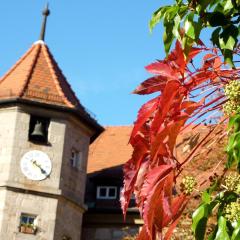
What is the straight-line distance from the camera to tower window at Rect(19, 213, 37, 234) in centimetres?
1800

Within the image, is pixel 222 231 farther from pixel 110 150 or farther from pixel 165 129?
pixel 110 150

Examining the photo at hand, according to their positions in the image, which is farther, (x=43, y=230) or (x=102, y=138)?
(x=102, y=138)

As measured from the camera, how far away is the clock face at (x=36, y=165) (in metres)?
18.6

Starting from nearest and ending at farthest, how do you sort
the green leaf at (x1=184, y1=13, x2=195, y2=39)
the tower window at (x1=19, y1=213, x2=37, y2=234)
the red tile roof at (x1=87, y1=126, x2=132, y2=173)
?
1. the green leaf at (x1=184, y1=13, x2=195, y2=39)
2. the tower window at (x1=19, y1=213, x2=37, y2=234)
3. the red tile roof at (x1=87, y1=126, x2=132, y2=173)

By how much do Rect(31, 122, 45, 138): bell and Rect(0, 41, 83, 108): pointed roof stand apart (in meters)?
0.65

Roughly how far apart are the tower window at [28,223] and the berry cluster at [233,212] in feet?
50.5

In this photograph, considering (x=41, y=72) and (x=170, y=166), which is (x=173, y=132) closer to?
(x=170, y=166)

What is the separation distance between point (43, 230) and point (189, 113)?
49.3 feet

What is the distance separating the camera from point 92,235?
20.8 metres

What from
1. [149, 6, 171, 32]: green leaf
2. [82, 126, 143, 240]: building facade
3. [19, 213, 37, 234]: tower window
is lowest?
[149, 6, 171, 32]: green leaf

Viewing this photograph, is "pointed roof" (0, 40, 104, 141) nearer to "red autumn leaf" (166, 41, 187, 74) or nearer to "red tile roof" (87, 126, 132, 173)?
"red tile roof" (87, 126, 132, 173)

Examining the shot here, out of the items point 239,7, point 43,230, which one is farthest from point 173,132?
point 43,230

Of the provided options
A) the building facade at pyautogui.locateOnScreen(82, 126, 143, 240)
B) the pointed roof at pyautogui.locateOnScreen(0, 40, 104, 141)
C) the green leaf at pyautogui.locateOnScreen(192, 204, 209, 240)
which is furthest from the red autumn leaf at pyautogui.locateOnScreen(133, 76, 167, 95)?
the building facade at pyautogui.locateOnScreen(82, 126, 143, 240)

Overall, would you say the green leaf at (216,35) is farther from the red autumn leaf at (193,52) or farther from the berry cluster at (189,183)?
the berry cluster at (189,183)
